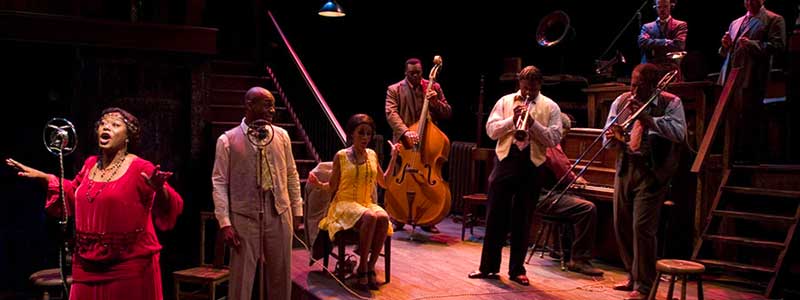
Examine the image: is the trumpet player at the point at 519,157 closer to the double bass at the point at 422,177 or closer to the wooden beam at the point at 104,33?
the double bass at the point at 422,177

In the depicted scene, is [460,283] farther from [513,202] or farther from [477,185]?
[477,185]

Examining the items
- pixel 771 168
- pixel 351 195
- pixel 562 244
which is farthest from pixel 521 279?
pixel 771 168

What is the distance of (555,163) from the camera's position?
626 centimetres

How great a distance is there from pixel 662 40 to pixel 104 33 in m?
5.06

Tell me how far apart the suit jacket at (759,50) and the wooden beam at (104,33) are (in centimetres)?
454

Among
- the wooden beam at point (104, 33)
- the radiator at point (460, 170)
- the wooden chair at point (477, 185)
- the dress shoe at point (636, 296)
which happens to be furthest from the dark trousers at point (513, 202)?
the radiator at point (460, 170)

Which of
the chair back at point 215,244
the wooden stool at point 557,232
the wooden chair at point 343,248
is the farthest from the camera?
the wooden stool at point 557,232

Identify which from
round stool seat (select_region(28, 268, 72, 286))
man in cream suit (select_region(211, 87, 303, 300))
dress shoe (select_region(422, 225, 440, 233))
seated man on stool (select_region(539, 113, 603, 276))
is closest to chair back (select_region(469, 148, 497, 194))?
dress shoe (select_region(422, 225, 440, 233))

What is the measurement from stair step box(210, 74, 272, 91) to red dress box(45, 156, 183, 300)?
496 cm

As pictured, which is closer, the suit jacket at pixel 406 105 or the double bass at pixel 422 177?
the double bass at pixel 422 177

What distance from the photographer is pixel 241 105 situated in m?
8.34

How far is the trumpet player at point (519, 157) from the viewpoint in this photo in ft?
17.2

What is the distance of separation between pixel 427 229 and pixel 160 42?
131 inches

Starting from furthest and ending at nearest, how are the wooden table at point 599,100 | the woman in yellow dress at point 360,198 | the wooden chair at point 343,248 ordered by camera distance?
the wooden table at point 599,100, the wooden chair at point 343,248, the woman in yellow dress at point 360,198
